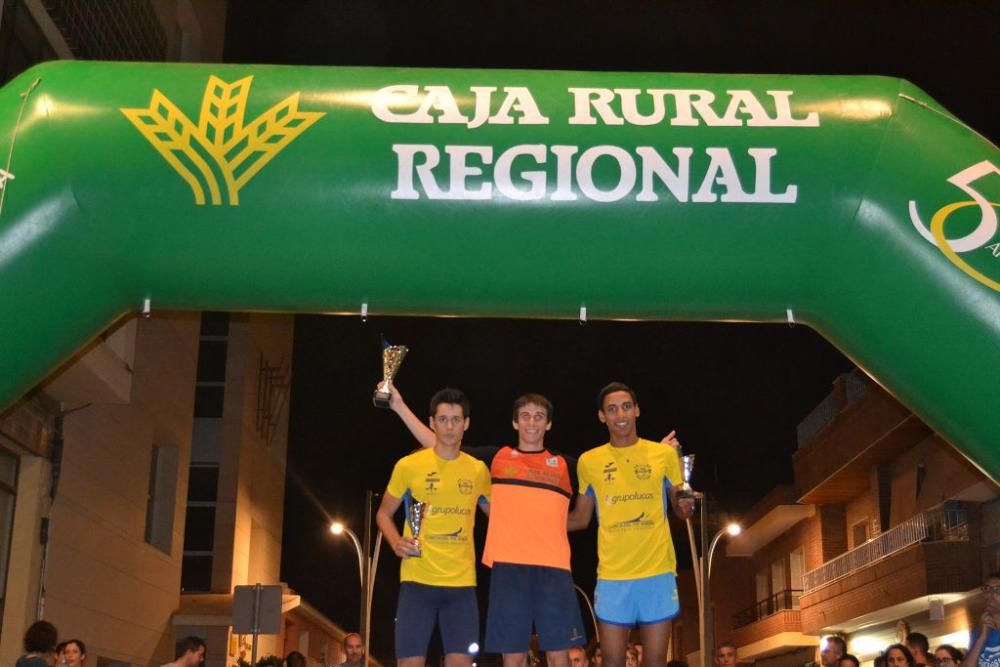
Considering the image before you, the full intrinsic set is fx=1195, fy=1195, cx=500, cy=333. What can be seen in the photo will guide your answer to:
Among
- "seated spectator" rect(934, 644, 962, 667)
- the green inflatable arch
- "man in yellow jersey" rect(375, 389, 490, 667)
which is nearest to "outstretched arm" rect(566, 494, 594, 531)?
"man in yellow jersey" rect(375, 389, 490, 667)

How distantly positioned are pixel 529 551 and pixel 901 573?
2120 centimetres

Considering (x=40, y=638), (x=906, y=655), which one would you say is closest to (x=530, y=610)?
(x=40, y=638)

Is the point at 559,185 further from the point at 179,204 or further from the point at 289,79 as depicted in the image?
the point at 179,204

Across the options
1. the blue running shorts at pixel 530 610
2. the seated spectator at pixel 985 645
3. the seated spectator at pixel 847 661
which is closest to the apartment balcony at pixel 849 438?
the seated spectator at pixel 847 661

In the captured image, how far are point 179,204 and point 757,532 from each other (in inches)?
1488

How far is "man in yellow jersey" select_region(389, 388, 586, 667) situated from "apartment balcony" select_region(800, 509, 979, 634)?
1956 centimetres

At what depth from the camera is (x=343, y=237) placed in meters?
7.44

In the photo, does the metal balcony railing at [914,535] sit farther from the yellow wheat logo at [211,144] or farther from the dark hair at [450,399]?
the yellow wheat logo at [211,144]

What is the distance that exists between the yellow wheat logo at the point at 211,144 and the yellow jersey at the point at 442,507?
238cm

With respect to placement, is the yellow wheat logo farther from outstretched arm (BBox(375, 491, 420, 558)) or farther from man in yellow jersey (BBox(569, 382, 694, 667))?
man in yellow jersey (BBox(569, 382, 694, 667))

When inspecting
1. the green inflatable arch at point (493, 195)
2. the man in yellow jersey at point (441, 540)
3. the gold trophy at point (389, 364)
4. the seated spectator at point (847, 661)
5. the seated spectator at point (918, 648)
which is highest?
the green inflatable arch at point (493, 195)

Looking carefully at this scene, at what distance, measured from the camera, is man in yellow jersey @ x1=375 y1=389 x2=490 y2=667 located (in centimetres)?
827

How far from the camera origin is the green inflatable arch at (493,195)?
289 inches

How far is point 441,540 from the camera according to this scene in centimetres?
838
